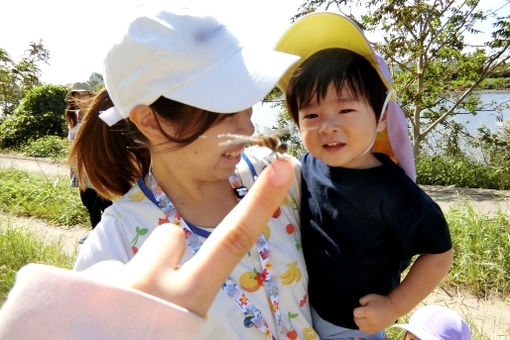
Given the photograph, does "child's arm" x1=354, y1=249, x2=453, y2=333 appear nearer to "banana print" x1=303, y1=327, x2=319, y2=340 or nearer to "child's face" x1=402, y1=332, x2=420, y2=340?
"banana print" x1=303, y1=327, x2=319, y2=340

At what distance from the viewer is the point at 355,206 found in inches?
56.5

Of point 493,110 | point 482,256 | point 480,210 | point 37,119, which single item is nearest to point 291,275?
point 482,256

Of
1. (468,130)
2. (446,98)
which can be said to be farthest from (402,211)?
(468,130)

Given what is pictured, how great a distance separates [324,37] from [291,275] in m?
0.85

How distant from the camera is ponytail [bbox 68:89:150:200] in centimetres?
143

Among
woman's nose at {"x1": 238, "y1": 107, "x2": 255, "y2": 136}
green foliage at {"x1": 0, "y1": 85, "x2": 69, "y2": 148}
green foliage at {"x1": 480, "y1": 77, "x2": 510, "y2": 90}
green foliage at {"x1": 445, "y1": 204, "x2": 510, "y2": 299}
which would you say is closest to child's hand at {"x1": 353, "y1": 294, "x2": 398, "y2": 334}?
woman's nose at {"x1": 238, "y1": 107, "x2": 255, "y2": 136}

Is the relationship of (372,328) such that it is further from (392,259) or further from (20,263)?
(20,263)

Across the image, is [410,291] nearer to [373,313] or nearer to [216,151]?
[373,313]

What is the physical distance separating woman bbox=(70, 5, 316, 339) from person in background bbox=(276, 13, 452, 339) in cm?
11

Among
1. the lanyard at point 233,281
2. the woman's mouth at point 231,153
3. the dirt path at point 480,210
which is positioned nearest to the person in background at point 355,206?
the lanyard at point 233,281

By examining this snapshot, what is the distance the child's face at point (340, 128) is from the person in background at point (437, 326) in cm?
114

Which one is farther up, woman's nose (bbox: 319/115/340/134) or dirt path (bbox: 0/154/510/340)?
woman's nose (bbox: 319/115/340/134)

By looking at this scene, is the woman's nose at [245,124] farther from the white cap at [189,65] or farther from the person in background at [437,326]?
the person in background at [437,326]

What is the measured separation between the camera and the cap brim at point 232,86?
3.52ft
